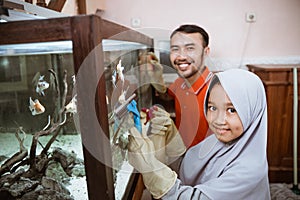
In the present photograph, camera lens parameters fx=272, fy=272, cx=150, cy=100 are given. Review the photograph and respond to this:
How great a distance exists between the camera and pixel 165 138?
101cm

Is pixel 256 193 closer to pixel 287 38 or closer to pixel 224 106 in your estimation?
pixel 224 106

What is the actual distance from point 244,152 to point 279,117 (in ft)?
4.22

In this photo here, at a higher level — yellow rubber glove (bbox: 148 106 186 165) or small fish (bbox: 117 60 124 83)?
small fish (bbox: 117 60 124 83)

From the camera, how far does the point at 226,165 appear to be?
0.81 meters

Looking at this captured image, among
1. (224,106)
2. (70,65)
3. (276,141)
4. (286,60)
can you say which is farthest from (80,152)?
(286,60)

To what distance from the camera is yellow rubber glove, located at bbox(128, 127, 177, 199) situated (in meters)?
0.76

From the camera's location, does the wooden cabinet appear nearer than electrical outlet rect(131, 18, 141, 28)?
Yes

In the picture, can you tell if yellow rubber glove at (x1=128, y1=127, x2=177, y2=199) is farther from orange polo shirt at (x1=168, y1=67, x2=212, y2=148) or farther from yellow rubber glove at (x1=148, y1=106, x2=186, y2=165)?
orange polo shirt at (x1=168, y1=67, x2=212, y2=148)

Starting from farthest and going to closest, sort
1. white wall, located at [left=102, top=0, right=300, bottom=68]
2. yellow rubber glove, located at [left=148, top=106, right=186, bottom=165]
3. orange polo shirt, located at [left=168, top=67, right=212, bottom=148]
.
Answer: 1. white wall, located at [left=102, top=0, right=300, bottom=68]
2. orange polo shirt, located at [left=168, top=67, right=212, bottom=148]
3. yellow rubber glove, located at [left=148, top=106, right=186, bottom=165]

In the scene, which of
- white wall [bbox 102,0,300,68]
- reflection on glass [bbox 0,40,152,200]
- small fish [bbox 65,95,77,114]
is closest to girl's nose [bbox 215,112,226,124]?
reflection on glass [bbox 0,40,152,200]

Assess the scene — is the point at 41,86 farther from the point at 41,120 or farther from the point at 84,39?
the point at 84,39

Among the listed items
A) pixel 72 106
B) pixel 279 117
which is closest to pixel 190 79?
pixel 72 106

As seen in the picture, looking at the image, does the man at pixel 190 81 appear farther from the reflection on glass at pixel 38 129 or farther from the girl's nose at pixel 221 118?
the reflection on glass at pixel 38 129

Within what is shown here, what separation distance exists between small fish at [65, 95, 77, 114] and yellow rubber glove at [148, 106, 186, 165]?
0.35m
